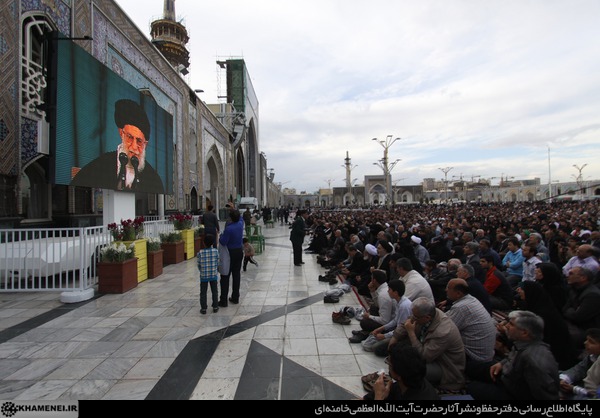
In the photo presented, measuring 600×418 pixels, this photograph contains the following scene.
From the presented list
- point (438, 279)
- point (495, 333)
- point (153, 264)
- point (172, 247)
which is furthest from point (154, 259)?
point (495, 333)

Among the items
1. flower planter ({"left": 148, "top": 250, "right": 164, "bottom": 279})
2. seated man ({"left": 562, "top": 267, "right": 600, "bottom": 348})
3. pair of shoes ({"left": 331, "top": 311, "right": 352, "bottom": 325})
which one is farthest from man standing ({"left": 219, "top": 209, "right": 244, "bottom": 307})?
seated man ({"left": 562, "top": 267, "right": 600, "bottom": 348})

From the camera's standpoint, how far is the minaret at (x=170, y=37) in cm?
3469

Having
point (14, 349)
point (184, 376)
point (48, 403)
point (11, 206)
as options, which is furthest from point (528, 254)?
point (11, 206)

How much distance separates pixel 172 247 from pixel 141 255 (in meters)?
2.38

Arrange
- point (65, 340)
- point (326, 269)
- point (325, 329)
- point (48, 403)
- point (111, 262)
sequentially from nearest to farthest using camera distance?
point (48, 403) → point (65, 340) → point (325, 329) → point (111, 262) → point (326, 269)

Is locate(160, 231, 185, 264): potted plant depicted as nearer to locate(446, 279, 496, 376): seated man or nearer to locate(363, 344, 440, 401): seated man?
locate(446, 279, 496, 376): seated man

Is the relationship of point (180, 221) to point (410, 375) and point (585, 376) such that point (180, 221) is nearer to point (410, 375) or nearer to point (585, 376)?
point (410, 375)

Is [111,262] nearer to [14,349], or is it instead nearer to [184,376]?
[14,349]

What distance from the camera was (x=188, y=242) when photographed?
36.6 feet

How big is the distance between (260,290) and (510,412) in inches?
198

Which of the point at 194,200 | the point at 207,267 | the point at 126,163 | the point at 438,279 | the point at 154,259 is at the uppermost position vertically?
the point at 126,163

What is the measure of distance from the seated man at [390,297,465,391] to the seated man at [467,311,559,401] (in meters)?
0.25

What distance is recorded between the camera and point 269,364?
361 centimetres

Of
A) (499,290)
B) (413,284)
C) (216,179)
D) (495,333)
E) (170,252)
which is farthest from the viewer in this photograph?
(216,179)
